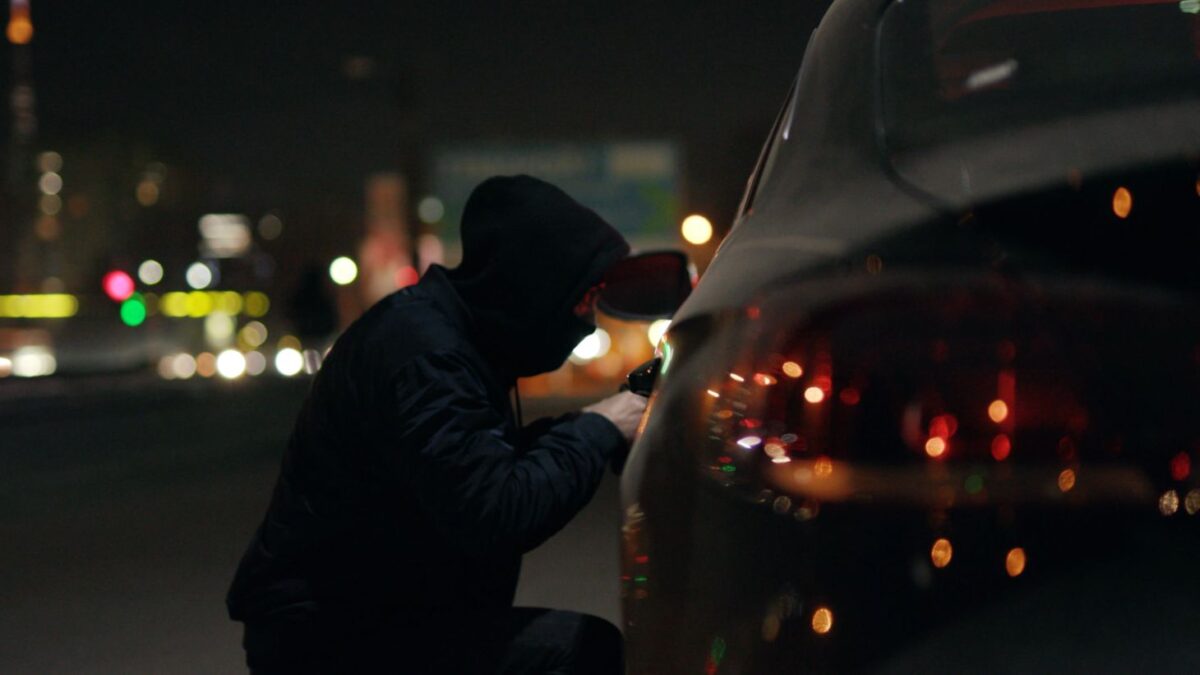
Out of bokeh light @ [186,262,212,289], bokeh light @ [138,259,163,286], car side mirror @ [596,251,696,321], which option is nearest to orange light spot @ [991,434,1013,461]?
car side mirror @ [596,251,696,321]

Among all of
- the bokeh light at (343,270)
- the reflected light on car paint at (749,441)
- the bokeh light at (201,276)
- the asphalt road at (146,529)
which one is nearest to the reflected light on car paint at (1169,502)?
the reflected light on car paint at (749,441)

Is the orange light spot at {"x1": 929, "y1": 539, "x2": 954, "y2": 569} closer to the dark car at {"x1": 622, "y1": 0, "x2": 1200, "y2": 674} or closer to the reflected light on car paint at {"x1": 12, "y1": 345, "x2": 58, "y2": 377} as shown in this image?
the dark car at {"x1": 622, "y1": 0, "x2": 1200, "y2": 674}

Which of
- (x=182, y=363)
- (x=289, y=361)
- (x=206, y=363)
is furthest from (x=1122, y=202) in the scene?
(x=206, y=363)

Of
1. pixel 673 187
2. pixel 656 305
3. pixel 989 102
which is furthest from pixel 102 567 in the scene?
pixel 673 187

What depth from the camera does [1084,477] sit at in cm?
201

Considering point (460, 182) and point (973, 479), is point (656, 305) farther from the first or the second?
point (460, 182)

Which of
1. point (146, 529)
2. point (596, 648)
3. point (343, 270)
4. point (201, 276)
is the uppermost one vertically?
point (596, 648)

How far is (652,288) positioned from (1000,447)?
1.49m

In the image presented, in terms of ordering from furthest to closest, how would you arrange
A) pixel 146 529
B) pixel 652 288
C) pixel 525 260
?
pixel 146 529
pixel 652 288
pixel 525 260

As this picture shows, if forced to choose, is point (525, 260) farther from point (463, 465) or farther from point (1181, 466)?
point (1181, 466)

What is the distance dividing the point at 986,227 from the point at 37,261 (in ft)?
198

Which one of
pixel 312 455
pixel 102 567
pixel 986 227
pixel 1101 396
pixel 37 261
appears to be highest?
pixel 986 227

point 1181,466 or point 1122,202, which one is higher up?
point 1122,202

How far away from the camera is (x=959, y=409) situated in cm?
209
